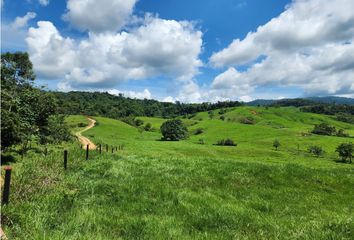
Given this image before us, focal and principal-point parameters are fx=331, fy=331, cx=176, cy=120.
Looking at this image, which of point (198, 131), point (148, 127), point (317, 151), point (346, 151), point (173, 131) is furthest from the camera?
point (148, 127)

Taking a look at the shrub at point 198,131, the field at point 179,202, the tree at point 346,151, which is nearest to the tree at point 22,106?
the field at point 179,202

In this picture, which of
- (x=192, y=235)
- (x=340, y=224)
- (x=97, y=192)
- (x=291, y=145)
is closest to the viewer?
(x=192, y=235)

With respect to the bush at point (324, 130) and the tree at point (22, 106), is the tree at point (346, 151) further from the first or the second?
the tree at point (22, 106)

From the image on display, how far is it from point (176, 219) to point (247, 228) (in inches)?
80.8

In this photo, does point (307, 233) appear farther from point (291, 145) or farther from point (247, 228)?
point (291, 145)

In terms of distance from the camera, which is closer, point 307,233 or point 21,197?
point 307,233

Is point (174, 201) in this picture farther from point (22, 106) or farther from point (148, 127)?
point (148, 127)

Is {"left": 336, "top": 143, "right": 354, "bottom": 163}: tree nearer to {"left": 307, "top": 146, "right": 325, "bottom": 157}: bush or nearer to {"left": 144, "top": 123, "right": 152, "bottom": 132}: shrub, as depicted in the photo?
{"left": 307, "top": 146, "right": 325, "bottom": 157}: bush

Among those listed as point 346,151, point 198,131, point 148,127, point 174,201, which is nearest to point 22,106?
point 174,201

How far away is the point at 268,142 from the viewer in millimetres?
148875

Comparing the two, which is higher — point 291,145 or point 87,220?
point 87,220

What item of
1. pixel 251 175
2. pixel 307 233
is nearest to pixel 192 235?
pixel 307 233

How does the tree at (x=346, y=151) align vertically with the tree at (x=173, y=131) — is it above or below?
below

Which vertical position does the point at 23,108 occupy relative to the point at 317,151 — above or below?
above
